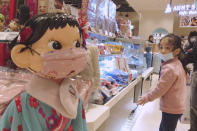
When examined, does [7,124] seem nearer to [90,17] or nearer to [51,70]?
[51,70]

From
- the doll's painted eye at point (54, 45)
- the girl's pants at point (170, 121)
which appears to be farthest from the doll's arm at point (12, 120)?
the girl's pants at point (170, 121)

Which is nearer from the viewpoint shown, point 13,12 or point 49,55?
point 49,55

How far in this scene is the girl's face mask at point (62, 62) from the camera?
69 cm

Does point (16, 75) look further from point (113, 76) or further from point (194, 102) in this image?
point (194, 102)

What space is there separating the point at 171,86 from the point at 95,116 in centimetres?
116

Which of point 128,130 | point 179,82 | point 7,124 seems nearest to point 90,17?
point 179,82

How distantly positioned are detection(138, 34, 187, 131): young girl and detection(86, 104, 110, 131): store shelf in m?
0.93

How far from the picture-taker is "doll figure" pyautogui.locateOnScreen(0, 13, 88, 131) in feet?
2.28

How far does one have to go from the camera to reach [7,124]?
73 centimetres

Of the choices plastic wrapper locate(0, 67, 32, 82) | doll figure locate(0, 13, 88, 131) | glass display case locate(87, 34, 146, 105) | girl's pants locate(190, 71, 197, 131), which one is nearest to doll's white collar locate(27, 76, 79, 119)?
doll figure locate(0, 13, 88, 131)

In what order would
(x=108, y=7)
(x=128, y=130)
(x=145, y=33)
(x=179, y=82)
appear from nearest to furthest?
(x=179, y=82) < (x=108, y=7) < (x=128, y=130) < (x=145, y=33)

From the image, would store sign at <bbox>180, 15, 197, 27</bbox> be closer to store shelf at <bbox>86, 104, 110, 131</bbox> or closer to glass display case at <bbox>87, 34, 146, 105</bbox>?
glass display case at <bbox>87, 34, 146, 105</bbox>

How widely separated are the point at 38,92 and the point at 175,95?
5.39ft

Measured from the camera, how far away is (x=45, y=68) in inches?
27.7
